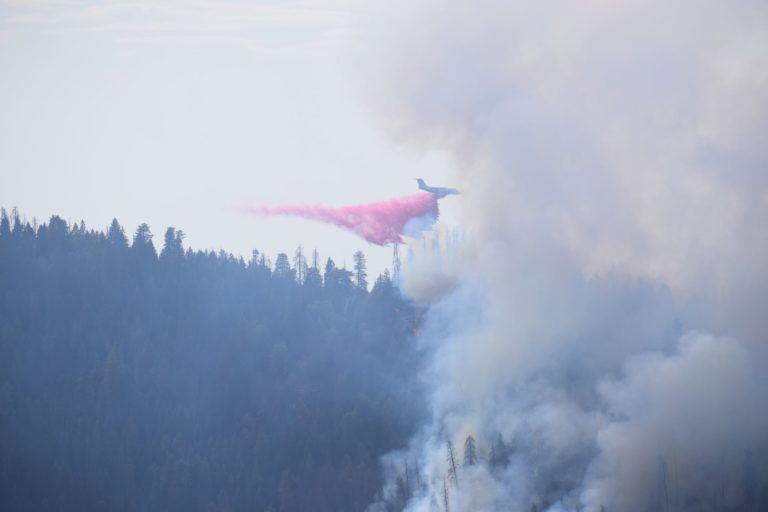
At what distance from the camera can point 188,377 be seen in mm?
166375

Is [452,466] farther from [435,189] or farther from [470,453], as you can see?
[435,189]

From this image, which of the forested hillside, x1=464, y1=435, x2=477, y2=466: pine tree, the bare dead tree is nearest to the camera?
the bare dead tree

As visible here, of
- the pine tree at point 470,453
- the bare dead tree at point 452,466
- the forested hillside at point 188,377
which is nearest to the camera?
the bare dead tree at point 452,466

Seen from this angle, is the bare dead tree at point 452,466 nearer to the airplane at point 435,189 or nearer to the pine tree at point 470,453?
the pine tree at point 470,453

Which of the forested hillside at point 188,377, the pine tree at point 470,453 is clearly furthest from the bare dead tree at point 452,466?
the forested hillside at point 188,377

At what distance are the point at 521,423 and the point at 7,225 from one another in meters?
83.5

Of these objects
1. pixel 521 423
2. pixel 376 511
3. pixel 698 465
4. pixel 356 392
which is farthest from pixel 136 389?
pixel 698 465

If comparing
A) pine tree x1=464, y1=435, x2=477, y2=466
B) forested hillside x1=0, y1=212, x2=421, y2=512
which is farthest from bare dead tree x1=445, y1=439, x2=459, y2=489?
forested hillside x1=0, y1=212, x2=421, y2=512

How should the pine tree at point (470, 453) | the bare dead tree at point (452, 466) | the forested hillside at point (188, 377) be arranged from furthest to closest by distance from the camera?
1. the forested hillside at point (188, 377)
2. the pine tree at point (470, 453)
3. the bare dead tree at point (452, 466)

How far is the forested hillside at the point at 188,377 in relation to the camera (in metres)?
150

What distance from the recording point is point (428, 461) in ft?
478

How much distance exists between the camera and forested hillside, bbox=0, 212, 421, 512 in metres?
150

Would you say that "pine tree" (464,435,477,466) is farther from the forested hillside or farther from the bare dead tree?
the forested hillside

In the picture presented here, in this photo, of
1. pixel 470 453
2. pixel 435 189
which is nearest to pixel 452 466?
pixel 470 453
